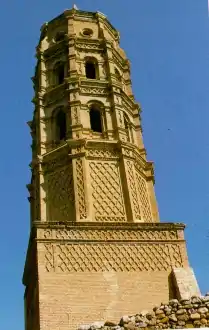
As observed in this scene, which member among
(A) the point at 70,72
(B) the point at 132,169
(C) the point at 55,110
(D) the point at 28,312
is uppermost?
(A) the point at 70,72

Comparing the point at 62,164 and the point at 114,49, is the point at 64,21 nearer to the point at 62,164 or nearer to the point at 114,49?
the point at 114,49

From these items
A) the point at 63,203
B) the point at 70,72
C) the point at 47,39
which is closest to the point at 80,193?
the point at 63,203

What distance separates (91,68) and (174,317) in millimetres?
13123

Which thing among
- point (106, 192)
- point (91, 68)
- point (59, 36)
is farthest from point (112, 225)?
point (59, 36)

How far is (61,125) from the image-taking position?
1841 cm

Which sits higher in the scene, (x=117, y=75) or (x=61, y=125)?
(x=117, y=75)

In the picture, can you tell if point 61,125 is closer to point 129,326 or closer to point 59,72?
point 59,72

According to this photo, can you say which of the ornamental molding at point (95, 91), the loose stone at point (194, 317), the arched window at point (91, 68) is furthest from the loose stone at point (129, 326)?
the arched window at point (91, 68)

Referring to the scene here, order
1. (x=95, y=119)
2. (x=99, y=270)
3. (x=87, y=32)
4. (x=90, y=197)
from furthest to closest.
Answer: (x=87, y=32) → (x=95, y=119) → (x=90, y=197) → (x=99, y=270)

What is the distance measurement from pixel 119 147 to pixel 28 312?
19.3ft

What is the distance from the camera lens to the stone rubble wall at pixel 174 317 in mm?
8547

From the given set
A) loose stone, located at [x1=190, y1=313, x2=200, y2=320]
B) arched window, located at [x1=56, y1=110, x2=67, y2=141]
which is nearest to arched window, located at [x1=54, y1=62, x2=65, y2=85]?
arched window, located at [x1=56, y1=110, x2=67, y2=141]

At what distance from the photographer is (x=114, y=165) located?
53.7 feet

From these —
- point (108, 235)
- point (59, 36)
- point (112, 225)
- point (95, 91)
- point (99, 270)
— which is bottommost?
point (99, 270)
